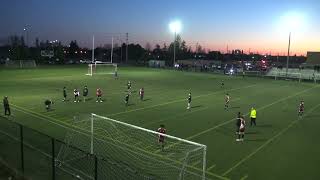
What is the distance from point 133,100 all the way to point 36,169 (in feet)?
69.3

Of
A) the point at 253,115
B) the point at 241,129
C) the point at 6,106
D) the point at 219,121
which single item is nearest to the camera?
the point at 241,129

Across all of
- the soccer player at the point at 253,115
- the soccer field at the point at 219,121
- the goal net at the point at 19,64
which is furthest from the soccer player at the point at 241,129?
the goal net at the point at 19,64

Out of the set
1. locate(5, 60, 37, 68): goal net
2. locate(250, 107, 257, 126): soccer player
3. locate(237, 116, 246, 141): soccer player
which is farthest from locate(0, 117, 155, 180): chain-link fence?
locate(5, 60, 37, 68): goal net

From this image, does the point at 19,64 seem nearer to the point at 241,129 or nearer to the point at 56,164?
the point at 241,129

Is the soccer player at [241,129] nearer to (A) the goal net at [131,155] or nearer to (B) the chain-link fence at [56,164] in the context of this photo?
(A) the goal net at [131,155]

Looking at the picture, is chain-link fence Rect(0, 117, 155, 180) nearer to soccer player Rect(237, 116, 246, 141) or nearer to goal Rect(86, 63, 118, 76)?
soccer player Rect(237, 116, 246, 141)

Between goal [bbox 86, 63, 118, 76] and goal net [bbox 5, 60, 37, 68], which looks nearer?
goal [bbox 86, 63, 118, 76]

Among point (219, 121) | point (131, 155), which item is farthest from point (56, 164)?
point (219, 121)

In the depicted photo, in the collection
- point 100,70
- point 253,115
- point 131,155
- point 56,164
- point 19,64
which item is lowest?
point 131,155

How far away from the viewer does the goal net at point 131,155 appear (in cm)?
1546

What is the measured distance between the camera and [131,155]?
18.2 m

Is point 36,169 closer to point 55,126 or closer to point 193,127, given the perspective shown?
point 55,126

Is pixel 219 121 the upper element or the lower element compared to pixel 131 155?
upper

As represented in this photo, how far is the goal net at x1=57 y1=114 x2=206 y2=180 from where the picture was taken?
1546 cm
